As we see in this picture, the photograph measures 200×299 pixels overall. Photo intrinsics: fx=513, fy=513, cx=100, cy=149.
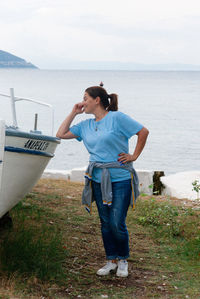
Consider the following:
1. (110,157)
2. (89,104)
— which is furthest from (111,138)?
(89,104)

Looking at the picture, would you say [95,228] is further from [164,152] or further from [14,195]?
[164,152]

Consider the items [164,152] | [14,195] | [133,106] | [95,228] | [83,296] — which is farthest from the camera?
[133,106]

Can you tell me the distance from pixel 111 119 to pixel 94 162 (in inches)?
18.4

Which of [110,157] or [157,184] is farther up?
[110,157]

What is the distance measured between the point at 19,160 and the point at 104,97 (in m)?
1.08

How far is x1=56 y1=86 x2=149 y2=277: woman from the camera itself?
5.06 m

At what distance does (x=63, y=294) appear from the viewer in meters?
5.09

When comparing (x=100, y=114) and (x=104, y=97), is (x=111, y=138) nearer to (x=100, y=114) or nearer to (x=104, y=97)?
(x=100, y=114)

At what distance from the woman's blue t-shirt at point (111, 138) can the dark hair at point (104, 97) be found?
5.4 inches

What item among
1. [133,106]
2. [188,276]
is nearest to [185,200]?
[188,276]

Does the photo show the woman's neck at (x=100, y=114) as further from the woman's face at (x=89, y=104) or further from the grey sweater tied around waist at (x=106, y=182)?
the grey sweater tied around waist at (x=106, y=182)

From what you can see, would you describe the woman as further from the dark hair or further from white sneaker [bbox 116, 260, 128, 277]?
white sneaker [bbox 116, 260, 128, 277]

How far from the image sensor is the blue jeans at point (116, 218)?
5.14 metres

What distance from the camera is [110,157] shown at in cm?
511
